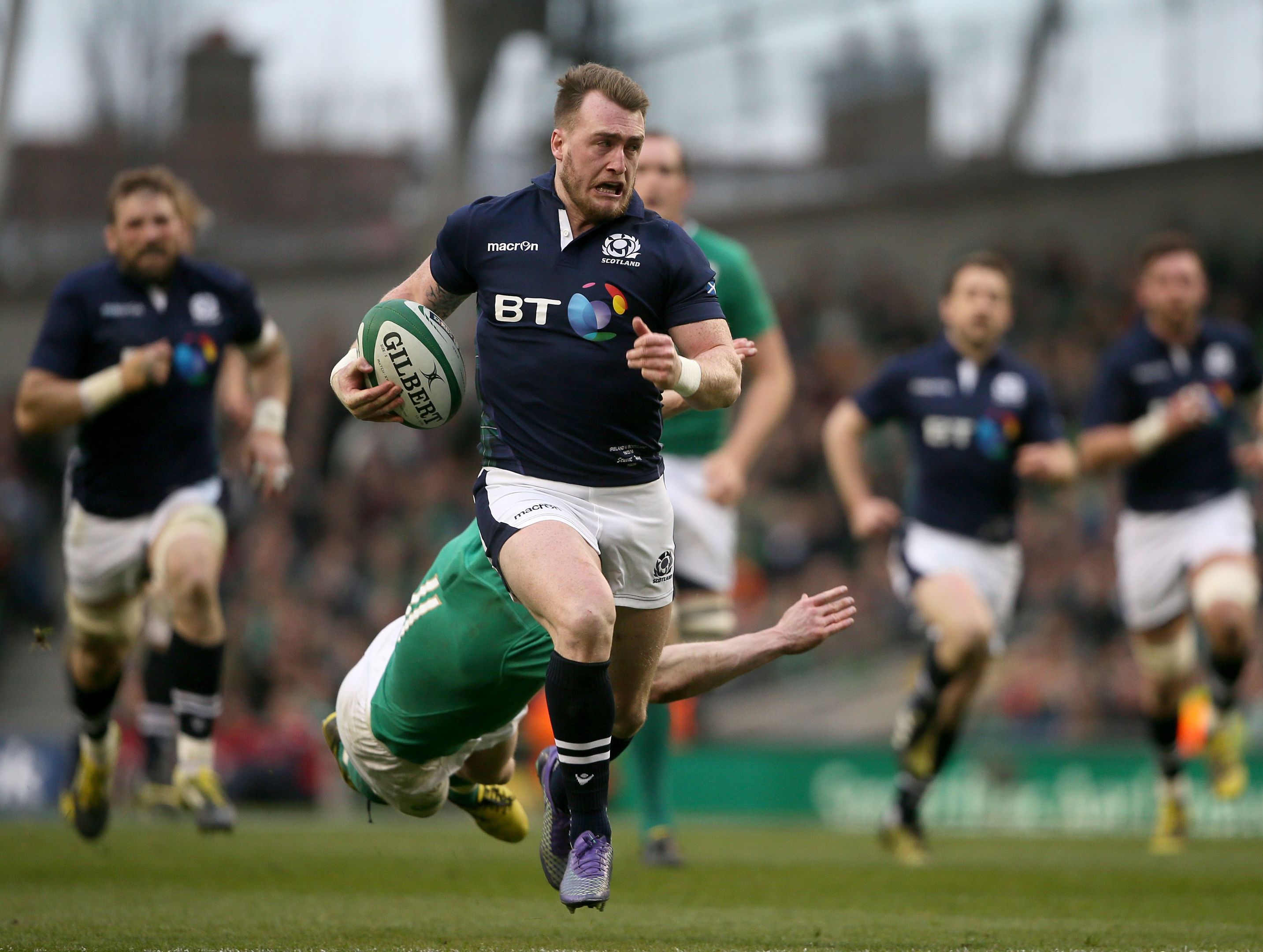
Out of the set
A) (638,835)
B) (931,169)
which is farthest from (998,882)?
(931,169)

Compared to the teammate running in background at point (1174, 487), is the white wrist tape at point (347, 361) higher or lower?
higher

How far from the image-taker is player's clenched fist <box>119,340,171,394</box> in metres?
7.87

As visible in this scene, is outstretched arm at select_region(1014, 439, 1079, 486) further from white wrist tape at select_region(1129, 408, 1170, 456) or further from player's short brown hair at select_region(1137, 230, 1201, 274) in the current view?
player's short brown hair at select_region(1137, 230, 1201, 274)

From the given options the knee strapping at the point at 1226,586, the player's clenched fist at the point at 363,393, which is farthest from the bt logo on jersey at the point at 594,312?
the knee strapping at the point at 1226,586

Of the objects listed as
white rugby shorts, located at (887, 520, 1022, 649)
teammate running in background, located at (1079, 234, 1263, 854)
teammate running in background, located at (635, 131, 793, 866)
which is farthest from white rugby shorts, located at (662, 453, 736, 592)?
teammate running in background, located at (1079, 234, 1263, 854)

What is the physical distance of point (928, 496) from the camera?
31.6ft

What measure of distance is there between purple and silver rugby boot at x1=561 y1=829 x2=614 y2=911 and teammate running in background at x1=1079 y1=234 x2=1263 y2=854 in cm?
549

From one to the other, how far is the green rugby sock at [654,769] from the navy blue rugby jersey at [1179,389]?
3482 mm

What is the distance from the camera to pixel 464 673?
19.4ft

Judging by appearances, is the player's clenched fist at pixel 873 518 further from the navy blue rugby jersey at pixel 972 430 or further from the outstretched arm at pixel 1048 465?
the outstretched arm at pixel 1048 465

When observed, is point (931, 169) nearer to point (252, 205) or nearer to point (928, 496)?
point (252, 205)

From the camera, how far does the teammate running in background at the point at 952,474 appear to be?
9.15 metres

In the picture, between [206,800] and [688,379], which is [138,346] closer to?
[206,800]

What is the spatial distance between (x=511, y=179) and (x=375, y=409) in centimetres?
1803
